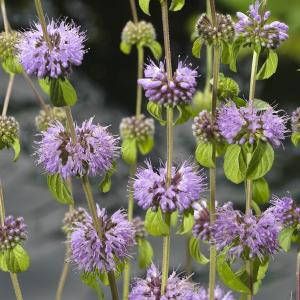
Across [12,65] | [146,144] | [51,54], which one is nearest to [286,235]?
[51,54]

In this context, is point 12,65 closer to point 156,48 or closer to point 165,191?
point 156,48

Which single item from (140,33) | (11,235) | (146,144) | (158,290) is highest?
(140,33)

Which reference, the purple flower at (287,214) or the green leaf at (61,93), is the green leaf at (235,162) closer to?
the purple flower at (287,214)

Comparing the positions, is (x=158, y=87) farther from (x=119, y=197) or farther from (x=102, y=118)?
(x=102, y=118)

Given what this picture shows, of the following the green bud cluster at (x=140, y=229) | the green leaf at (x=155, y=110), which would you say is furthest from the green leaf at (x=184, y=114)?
the green bud cluster at (x=140, y=229)

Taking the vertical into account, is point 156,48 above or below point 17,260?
above

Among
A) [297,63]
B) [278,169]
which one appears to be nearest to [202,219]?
[278,169]
